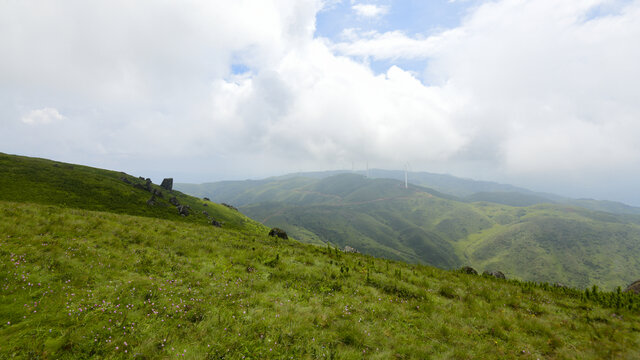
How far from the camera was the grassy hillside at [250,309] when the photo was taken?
6.44m

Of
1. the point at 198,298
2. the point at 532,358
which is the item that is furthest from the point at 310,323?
the point at 532,358

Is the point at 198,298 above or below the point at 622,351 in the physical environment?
above

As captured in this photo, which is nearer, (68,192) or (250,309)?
(250,309)

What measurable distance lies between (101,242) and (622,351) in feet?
75.0

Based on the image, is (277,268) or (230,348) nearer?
(230,348)

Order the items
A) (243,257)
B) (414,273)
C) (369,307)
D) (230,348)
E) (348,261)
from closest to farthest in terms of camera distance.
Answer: (230,348)
(369,307)
(243,257)
(414,273)
(348,261)

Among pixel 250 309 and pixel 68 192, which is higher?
pixel 68 192

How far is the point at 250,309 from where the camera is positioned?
339 inches

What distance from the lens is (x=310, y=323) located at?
808 centimetres

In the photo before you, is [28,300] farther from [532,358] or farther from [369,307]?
[532,358]

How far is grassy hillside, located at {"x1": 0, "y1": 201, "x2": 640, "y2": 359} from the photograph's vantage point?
6.44 m

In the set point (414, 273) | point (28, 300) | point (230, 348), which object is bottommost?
point (414, 273)

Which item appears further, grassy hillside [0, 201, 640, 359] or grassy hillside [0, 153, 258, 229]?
grassy hillside [0, 153, 258, 229]

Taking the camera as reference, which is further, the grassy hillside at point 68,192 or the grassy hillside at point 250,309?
the grassy hillside at point 68,192
